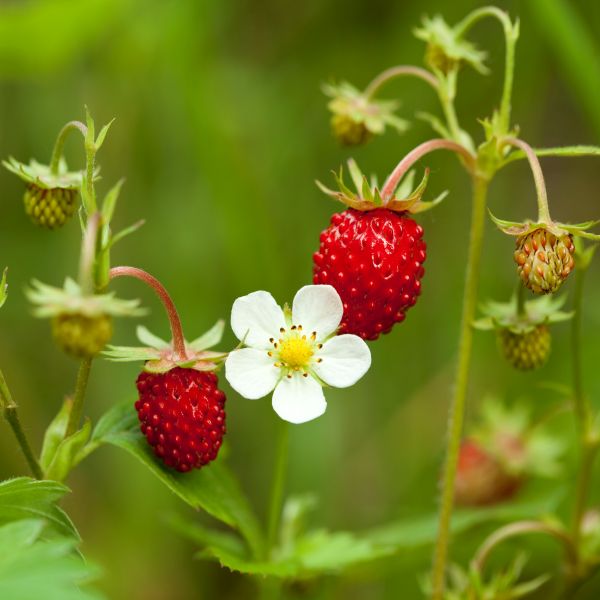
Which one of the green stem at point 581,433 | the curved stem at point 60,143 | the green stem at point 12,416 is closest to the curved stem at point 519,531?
the green stem at point 581,433

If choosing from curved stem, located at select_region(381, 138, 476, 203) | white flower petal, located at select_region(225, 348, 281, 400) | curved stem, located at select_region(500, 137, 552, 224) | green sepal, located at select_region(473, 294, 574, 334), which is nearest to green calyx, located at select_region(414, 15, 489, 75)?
curved stem, located at select_region(381, 138, 476, 203)

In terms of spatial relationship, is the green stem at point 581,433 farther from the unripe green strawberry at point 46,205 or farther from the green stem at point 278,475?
the unripe green strawberry at point 46,205

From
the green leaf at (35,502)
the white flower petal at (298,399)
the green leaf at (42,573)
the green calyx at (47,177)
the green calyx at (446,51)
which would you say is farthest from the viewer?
the green calyx at (446,51)

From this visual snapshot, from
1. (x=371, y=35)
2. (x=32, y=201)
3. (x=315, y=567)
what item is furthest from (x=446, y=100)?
(x=371, y=35)

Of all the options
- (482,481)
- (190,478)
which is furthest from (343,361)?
(482,481)

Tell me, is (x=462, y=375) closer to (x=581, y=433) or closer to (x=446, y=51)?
(x=581, y=433)

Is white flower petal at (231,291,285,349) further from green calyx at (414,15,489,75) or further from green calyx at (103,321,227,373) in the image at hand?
green calyx at (414,15,489,75)
